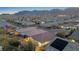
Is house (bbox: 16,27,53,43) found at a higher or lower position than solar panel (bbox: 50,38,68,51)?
higher

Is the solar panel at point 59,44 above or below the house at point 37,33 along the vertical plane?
below

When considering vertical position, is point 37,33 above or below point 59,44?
above

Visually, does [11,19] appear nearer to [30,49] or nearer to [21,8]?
[21,8]
